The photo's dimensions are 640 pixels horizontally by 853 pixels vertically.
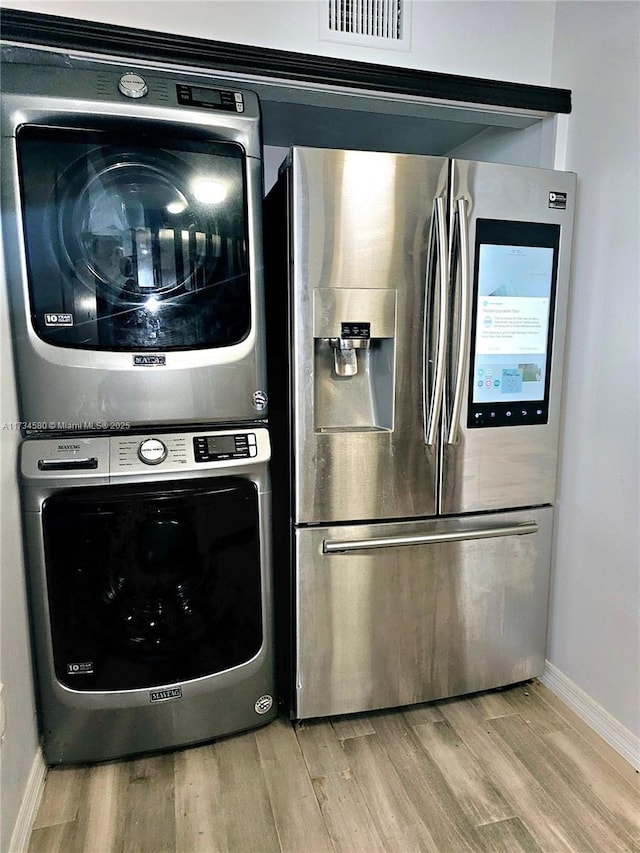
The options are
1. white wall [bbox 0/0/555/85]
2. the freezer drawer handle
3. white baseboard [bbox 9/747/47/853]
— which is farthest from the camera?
the freezer drawer handle

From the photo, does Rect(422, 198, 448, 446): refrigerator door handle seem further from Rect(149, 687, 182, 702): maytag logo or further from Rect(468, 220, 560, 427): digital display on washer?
Rect(149, 687, 182, 702): maytag logo

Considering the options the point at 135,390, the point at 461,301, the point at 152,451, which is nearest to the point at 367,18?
the point at 461,301

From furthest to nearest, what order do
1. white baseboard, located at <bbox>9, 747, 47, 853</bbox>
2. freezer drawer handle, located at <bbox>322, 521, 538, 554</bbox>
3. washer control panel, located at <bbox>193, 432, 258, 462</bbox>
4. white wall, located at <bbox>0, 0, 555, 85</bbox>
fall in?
freezer drawer handle, located at <bbox>322, 521, 538, 554</bbox>, washer control panel, located at <bbox>193, 432, 258, 462</bbox>, white wall, located at <bbox>0, 0, 555, 85</bbox>, white baseboard, located at <bbox>9, 747, 47, 853</bbox>

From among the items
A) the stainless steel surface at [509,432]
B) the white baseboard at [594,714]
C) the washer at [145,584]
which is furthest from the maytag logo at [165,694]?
the white baseboard at [594,714]

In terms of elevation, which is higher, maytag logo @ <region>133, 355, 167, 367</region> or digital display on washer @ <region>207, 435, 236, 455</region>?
maytag logo @ <region>133, 355, 167, 367</region>

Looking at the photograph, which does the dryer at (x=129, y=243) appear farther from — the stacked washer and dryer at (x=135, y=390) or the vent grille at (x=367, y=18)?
the vent grille at (x=367, y=18)

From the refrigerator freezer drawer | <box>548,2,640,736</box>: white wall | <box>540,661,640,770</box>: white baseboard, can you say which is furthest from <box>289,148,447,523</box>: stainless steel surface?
<box>540,661,640,770</box>: white baseboard

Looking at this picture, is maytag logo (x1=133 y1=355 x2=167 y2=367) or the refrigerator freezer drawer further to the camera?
the refrigerator freezer drawer

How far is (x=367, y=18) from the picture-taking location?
167cm

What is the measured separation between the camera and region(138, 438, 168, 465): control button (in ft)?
5.10

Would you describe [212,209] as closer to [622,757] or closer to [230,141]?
[230,141]

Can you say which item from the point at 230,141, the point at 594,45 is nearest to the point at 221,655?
the point at 230,141

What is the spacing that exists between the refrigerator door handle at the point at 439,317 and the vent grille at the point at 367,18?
55 cm

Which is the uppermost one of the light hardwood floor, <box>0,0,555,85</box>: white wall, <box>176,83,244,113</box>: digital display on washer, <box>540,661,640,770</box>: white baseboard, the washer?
<box>0,0,555,85</box>: white wall
